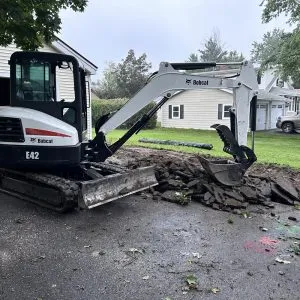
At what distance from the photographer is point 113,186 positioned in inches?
262

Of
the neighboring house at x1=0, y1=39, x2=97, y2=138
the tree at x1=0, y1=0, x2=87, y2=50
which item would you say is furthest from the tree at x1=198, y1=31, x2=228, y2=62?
the tree at x1=0, y1=0, x2=87, y2=50

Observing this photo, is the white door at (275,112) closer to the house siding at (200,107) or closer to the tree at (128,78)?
the house siding at (200,107)

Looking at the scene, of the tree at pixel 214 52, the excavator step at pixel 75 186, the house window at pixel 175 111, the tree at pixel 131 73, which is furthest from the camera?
the tree at pixel 214 52

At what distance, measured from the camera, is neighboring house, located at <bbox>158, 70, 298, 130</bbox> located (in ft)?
91.1

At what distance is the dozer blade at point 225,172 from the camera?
765 cm

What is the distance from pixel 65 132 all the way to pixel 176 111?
971 inches

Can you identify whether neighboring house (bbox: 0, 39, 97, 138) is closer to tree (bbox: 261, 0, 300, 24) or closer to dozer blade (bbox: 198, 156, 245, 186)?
dozer blade (bbox: 198, 156, 245, 186)

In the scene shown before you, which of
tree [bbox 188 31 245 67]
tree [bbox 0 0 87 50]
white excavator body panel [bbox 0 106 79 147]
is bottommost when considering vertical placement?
white excavator body panel [bbox 0 106 79 147]

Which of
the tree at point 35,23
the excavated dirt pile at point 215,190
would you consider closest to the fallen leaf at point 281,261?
the excavated dirt pile at point 215,190

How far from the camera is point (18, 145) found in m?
6.51

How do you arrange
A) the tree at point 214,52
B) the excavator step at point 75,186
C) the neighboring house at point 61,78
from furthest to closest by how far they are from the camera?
the tree at point 214,52 → the neighboring house at point 61,78 → the excavator step at point 75,186

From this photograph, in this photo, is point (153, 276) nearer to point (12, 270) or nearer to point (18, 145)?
point (12, 270)

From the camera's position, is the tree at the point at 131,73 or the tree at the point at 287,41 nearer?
the tree at the point at 287,41

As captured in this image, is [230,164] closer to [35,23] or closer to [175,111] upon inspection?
[35,23]
